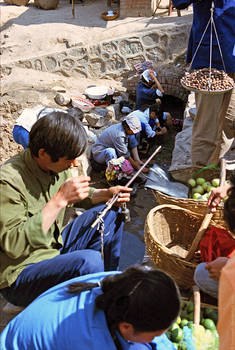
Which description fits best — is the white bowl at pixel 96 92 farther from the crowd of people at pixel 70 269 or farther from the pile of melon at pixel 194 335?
the pile of melon at pixel 194 335

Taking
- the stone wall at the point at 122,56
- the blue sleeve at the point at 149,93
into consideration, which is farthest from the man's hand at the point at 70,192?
the stone wall at the point at 122,56

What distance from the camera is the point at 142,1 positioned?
9.62 m

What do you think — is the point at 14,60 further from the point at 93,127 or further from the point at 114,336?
the point at 114,336

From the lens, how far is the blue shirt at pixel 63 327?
154 cm

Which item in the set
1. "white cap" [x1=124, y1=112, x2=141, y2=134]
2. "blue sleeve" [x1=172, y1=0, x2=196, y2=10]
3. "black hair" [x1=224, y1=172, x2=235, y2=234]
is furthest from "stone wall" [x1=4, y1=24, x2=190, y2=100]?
"black hair" [x1=224, y1=172, x2=235, y2=234]

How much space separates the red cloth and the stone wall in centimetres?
600

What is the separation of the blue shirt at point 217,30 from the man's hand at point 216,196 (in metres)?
1.95

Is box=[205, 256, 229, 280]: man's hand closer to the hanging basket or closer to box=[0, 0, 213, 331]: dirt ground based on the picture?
box=[0, 0, 213, 331]: dirt ground

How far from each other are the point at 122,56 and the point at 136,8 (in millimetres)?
2156

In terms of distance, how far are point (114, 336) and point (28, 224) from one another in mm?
808

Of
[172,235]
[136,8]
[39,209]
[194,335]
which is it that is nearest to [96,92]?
[136,8]

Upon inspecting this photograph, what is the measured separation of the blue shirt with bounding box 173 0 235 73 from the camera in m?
4.02

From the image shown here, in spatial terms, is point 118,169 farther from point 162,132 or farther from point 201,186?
point 162,132

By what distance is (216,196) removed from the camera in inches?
118
